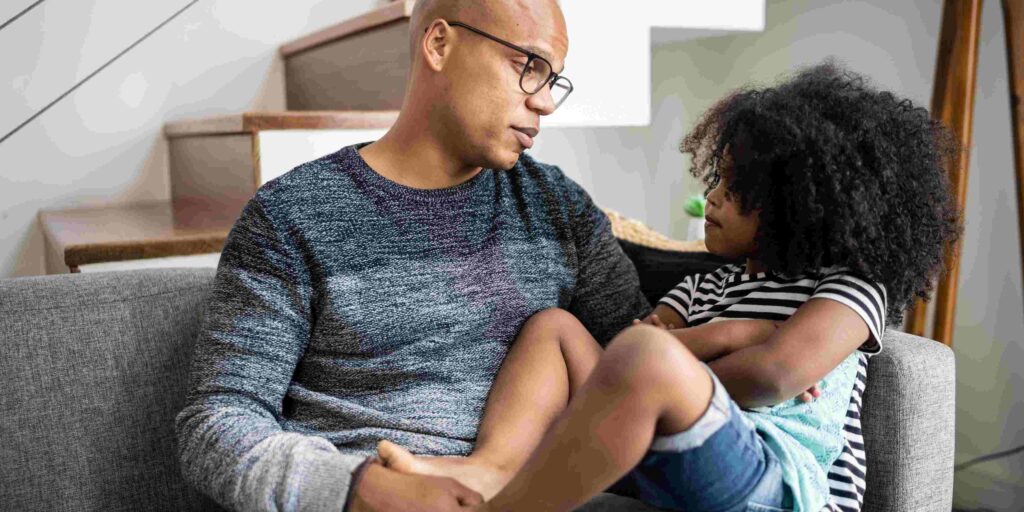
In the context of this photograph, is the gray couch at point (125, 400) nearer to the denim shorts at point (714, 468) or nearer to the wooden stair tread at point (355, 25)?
the denim shorts at point (714, 468)

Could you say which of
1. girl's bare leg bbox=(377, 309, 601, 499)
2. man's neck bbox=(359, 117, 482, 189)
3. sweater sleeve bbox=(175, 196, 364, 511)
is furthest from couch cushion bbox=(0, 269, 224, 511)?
girl's bare leg bbox=(377, 309, 601, 499)

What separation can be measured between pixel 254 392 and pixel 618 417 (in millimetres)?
501

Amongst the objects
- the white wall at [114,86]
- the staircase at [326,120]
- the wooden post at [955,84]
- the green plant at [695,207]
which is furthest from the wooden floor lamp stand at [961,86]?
the white wall at [114,86]

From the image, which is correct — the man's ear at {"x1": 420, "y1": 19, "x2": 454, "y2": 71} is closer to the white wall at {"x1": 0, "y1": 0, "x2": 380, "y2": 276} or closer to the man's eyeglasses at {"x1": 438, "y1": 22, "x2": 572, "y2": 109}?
the man's eyeglasses at {"x1": 438, "y1": 22, "x2": 572, "y2": 109}

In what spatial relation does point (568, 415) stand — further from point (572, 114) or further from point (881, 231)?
point (572, 114)

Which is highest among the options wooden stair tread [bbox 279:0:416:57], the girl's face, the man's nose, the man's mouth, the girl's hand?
wooden stair tread [bbox 279:0:416:57]

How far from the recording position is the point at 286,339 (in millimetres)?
1268

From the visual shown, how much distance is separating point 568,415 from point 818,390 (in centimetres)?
37

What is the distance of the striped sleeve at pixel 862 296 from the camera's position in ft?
3.86

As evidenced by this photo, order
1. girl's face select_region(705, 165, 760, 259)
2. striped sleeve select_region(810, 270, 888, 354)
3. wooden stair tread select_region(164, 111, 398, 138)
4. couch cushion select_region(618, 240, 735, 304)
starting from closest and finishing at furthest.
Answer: striped sleeve select_region(810, 270, 888, 354) → girl's face select_region(705, 165, 760, 259) → couch cushion select_region(618, 240, 735, 304) → wooden stair tread select_region(164, 111, 398, 138)

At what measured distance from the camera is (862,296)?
119cm

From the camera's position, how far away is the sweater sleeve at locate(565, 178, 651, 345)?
150cm

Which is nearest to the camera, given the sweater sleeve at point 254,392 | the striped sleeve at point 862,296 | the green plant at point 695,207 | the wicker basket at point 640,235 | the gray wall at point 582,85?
the sweater sleeve at point 254,392

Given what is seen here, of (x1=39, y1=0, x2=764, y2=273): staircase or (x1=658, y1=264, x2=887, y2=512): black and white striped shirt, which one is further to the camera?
(x1=39, y1=0, x2=764, y2=273): staircase
